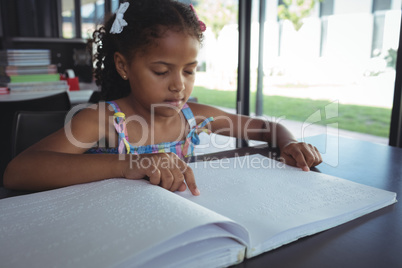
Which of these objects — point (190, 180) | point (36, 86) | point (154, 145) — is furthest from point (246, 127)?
point (36, 86)

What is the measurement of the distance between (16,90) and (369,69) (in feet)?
15.6

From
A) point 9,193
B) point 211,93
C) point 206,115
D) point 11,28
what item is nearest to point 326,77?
point 211,93

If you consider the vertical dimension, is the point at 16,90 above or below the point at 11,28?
below

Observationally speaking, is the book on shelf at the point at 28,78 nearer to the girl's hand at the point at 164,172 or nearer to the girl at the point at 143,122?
the girl at the point at 143,122

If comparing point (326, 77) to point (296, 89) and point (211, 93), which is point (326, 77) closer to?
point (296, 89)

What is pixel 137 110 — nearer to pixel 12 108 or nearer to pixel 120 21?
pixel 120 21

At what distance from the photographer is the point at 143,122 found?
3.39 feet

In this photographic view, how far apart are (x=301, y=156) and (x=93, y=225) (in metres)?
0.50

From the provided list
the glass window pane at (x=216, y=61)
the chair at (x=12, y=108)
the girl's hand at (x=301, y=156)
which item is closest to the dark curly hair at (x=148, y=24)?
the girl's hand at (x=301, y=156)

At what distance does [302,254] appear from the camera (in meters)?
0.41

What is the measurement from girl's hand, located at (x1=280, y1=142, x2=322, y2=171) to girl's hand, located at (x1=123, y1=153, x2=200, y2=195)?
270 mm

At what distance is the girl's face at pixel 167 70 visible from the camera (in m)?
0.85

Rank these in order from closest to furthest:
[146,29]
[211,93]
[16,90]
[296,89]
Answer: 1. [146,29]
2. [16,90]
3. [296,89]
4. [211,93]

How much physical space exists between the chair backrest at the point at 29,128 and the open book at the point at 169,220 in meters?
0.62
